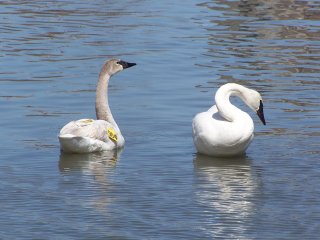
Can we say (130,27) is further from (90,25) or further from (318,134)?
(318,134)

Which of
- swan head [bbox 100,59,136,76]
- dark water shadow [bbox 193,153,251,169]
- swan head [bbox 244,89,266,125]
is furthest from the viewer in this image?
swan head [bbox 100,59,136,76]

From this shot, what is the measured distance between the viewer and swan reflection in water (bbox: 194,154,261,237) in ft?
37.3

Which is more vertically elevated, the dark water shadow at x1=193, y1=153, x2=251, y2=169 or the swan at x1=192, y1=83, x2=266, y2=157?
the swan at x1=192, y1=83, x2=266, y2=157

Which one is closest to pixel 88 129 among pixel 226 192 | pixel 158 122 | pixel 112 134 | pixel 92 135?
pixel 92 135

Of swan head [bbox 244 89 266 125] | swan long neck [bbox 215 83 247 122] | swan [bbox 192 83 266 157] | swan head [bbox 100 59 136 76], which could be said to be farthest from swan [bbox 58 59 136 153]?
swan head [bbox 244 89 266 125]

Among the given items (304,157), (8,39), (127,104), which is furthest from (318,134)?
(8,39)

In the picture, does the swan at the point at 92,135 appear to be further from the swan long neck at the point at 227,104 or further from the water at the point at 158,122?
the swan long neck at the point at 227,104

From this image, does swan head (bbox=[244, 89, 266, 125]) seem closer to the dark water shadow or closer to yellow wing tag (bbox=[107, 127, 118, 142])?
the dark water shadow

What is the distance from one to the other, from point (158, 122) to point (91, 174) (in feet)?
9.09

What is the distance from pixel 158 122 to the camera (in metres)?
16.0

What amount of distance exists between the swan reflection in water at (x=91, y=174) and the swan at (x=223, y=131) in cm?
104

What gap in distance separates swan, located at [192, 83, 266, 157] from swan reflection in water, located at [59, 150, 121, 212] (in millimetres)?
1038

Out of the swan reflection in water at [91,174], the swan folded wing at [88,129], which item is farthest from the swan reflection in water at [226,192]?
the swan folded wing at [88,129]

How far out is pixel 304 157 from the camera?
14164 mm
